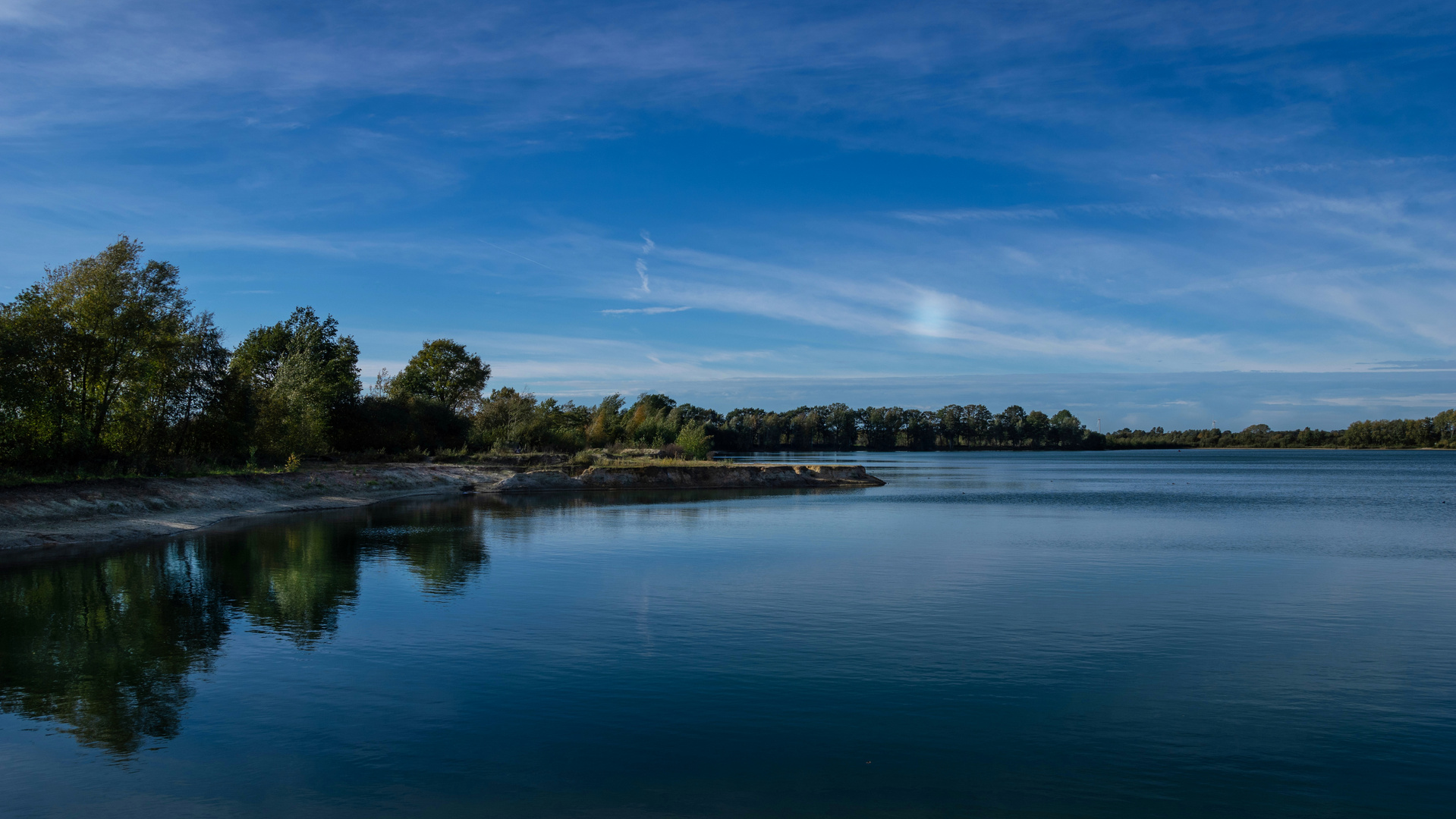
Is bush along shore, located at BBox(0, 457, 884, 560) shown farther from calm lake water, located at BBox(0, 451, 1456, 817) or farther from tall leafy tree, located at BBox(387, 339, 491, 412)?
tall leafy tree, located at BBox(387, 339, 491, 412)

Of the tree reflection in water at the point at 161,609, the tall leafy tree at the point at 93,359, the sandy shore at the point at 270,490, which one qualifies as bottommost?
the tree reflection in water at the point at 161,609

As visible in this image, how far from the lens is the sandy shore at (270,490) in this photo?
2700cm

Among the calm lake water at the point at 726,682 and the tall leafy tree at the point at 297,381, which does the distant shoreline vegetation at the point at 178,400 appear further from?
the calm lake water at the point at 726,682

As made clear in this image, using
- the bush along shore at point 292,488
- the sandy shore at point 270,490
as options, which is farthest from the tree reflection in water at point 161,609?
the bush along shore at point 292,488

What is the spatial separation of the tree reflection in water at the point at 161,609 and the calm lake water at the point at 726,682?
10 centimetres

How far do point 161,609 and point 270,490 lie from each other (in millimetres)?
25687

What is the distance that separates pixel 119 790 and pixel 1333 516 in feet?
160

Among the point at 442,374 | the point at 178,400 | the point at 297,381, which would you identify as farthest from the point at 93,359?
the point at 442,374

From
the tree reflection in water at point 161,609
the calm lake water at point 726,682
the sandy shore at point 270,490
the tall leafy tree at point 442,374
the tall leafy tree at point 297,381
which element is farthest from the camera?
the tall leafy tree at point 442,374

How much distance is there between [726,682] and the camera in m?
12.3

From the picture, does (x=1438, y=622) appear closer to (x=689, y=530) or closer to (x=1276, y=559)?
(x=1276, y=559)

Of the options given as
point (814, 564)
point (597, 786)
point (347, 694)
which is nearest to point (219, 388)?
point (814, 564)

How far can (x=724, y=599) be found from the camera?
62.0ft

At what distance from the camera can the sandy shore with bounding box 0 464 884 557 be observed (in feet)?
88.6
